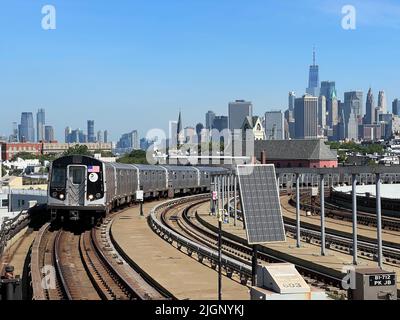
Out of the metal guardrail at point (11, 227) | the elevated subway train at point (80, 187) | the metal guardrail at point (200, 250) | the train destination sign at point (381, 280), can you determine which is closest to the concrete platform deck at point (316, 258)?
the metal guardrail at point (200, 250)

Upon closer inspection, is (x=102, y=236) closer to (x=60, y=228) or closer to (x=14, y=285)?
(x=60, y=228)

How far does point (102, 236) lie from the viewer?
108 feet

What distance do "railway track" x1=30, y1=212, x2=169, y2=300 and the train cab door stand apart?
179 centimetres

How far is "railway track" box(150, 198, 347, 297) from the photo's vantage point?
20.3 metres

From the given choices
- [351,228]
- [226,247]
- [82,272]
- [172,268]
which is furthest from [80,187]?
[351,228]

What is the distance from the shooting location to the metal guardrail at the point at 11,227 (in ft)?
83.9

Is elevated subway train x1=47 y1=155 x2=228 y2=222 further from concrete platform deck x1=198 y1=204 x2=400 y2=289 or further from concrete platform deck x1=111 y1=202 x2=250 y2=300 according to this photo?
concrete platform deck x1=198 y1=204 x2=400 y2=289

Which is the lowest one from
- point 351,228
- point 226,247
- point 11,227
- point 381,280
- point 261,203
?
point 351,228

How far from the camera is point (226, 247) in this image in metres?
30.5

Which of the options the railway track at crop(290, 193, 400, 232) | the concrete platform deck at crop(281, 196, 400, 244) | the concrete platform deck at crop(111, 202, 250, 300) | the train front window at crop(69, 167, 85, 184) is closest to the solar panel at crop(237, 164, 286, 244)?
the concrete platform deck at crop(111, 202, 250, 300)

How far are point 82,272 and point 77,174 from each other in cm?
1079

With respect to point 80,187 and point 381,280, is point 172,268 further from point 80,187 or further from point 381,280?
point 80,187
